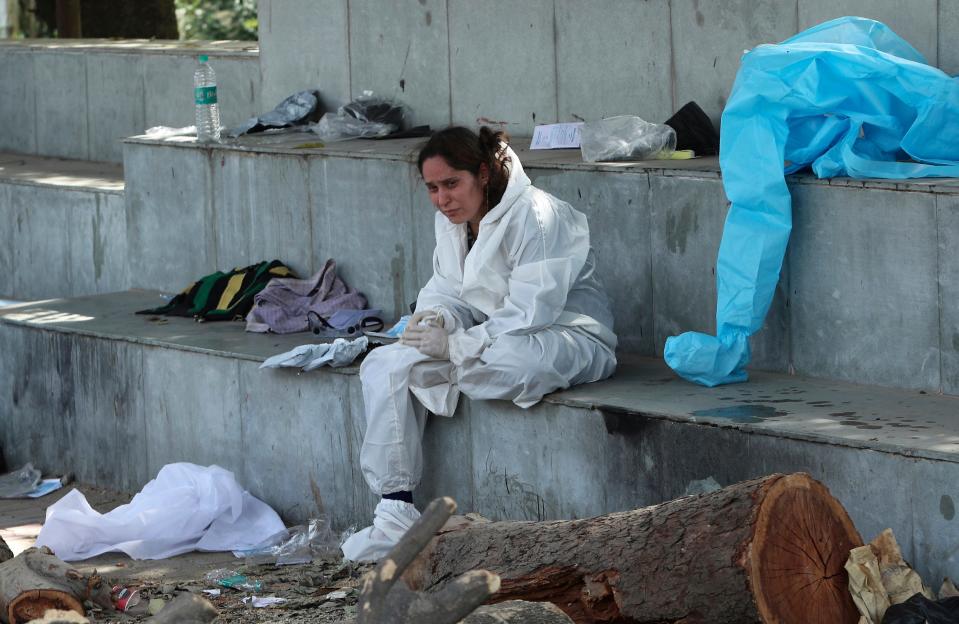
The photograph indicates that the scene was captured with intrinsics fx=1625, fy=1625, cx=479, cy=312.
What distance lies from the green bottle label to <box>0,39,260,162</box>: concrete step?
191cm

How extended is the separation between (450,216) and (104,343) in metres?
2.35

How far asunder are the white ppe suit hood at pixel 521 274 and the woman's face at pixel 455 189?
0.07 metres

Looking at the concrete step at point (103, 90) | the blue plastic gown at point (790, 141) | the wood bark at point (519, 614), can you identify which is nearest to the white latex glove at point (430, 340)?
the blue plastic gown at point (790, 141)

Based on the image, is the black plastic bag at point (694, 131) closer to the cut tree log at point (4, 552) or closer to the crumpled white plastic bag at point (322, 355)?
the crumpled white plastic bag at point (322, 355)

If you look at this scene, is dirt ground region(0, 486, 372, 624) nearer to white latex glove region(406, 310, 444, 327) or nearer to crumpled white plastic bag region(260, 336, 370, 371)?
crumpled white plastic bag region(260, 336, 370, 371)

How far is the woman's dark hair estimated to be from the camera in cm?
578

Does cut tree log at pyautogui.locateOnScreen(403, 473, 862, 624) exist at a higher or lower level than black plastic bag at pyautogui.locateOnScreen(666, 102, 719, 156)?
lower

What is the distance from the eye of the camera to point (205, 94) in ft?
26.8

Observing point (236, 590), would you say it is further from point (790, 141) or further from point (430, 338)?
point (790, 141)

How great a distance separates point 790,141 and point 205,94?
3440 millimetres

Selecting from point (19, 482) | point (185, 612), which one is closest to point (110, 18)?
point (19, 482)

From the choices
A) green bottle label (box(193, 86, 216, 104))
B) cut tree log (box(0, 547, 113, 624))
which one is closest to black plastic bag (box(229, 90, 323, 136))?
green bottle label (box(193, 86, 216, 104))

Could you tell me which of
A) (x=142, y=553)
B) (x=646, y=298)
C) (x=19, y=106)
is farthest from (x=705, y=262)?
(x=19, y=106)

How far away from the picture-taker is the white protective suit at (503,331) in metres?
5.74
